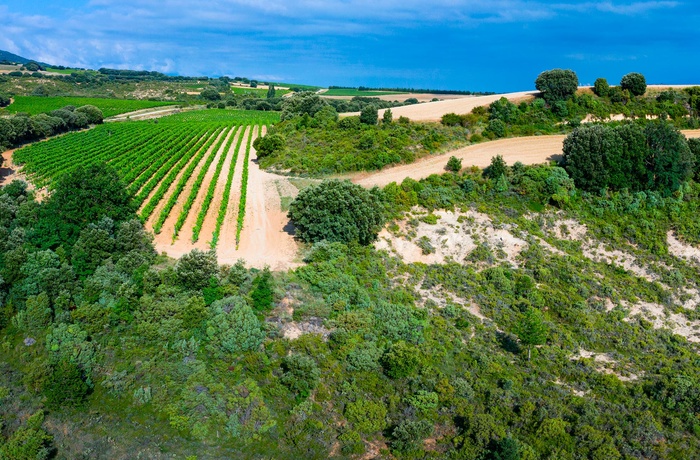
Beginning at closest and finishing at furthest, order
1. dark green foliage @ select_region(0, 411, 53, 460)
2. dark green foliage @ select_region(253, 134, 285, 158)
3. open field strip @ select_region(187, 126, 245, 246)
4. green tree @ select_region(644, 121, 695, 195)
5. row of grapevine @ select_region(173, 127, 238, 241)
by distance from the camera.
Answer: dark green foliage @ select_region(0, 411, 53, 460) < open field strip @ select_region(187, 126, 245, 246) < row of grapevine @ select_region(173, 127, 238, 241) < green tree @ select_region(644, 121, 695, 195) < dark green foliage @ select_region(253, 134, 285, 158)

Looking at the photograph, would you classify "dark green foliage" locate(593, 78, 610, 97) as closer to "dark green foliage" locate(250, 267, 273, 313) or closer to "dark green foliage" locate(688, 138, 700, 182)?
"dark green foliage" locate(688, 138, 700, 182)

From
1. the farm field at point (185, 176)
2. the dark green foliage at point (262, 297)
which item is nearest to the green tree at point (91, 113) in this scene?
the farm field at point (185, 176)

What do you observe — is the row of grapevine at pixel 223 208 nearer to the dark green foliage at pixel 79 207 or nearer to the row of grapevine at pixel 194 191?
the row of grapevine at pixel 194 191

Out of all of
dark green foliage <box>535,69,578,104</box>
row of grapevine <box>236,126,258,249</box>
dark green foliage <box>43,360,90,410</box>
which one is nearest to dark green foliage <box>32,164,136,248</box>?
row of grapevine <box>236,126,258,249</box>

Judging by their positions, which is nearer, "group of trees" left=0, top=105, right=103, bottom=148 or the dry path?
the dry path

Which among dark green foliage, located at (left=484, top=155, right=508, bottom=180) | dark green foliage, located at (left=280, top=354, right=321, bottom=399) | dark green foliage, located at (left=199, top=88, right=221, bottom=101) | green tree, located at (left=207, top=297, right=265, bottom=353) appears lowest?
dark green foliage, located at (left=280, top=354, right=321, bottom=399)

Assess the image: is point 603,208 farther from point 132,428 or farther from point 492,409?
point 132,428

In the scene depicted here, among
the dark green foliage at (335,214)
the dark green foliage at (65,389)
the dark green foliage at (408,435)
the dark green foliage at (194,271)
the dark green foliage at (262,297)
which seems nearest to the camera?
the dark green foliage at (408,435)
